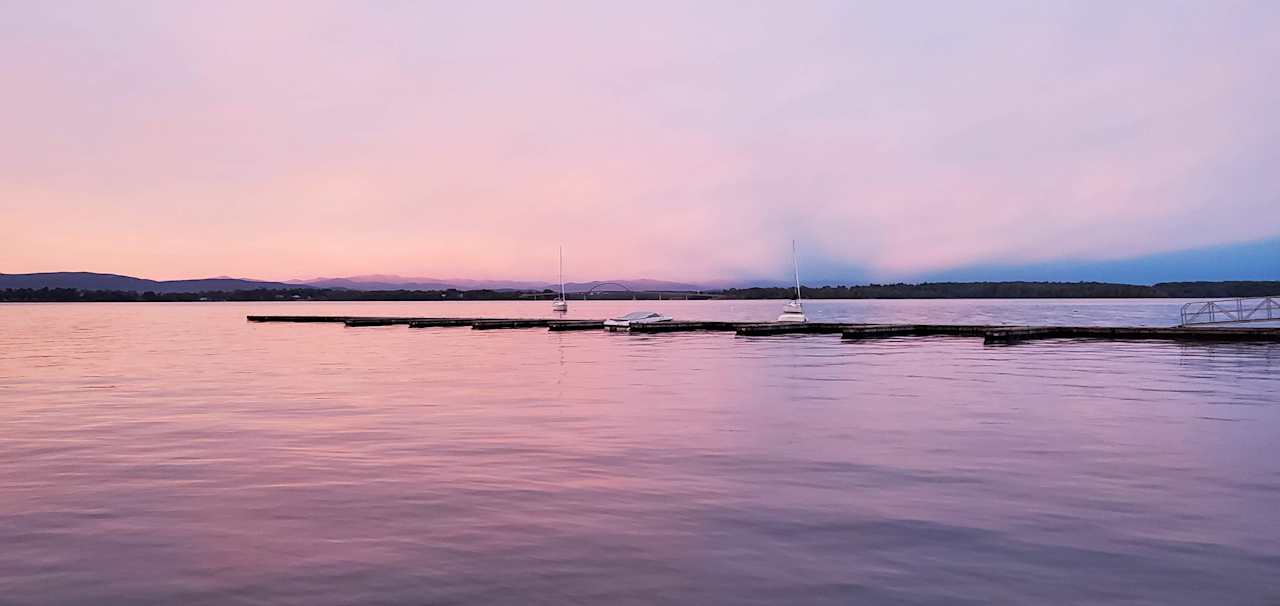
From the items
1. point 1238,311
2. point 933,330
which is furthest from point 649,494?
point 933,330

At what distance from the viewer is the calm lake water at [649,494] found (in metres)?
8.54

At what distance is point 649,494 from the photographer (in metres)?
12.5

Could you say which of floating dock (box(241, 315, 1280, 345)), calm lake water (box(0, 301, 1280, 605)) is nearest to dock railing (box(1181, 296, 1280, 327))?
floating dock (box(241, 315, 1280, 345))

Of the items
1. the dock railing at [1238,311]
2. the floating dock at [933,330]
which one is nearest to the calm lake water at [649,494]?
the floating dock at [933,330]

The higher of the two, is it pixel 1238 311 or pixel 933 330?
pixel 1238 311

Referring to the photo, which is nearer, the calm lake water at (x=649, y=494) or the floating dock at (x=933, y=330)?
the calm lake water at (x=649, y=494)

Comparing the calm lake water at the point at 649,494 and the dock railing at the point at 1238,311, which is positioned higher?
the dock railing at the point at 1238,311

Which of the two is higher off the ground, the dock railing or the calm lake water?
the dock railing

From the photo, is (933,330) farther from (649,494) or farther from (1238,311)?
(649,494)

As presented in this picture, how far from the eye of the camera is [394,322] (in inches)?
3585

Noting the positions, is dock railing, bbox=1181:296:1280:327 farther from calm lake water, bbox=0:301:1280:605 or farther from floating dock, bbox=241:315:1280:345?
calm lake water, bbox=0:301:1280:605

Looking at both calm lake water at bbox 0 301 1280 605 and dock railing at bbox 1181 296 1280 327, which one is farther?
dock railing at bbox 1181 296 1280 327

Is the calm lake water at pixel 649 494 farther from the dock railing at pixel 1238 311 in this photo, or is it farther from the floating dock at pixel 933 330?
the dock railing at pixel 1238 311

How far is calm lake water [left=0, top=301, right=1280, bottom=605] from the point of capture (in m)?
8.54
